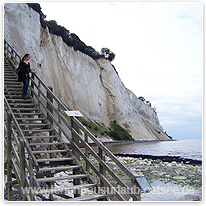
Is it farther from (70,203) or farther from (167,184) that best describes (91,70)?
(70,203)

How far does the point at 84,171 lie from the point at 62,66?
28395 millimetres

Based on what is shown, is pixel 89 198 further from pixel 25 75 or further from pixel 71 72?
pixel 71 72

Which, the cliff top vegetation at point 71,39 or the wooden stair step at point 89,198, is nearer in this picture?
the wooden stair step at point 89,198

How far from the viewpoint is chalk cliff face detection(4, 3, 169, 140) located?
25625mm

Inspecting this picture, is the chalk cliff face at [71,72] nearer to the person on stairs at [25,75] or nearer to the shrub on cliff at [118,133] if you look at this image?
the shrub on cliff at [118,133]

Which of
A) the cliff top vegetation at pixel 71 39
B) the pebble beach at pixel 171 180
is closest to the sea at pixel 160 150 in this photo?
the pebble beach at pixel 171 180

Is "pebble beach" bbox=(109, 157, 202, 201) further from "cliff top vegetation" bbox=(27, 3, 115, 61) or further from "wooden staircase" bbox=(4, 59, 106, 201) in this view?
"cliff top vegetation" bbox=(27, 3, 115, 61)

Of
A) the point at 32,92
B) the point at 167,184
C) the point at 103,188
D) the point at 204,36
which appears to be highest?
the point at 204,36

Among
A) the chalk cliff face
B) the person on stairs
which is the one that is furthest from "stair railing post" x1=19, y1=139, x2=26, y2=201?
the chalk cliff face

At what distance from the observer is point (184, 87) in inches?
378

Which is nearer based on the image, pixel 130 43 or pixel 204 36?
pixel 204 36

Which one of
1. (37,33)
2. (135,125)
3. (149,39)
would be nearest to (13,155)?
(149,39)

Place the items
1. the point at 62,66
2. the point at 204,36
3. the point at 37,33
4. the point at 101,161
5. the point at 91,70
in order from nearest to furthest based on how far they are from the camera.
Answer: the point at 101,161 → the point at 204,36 → the point at 37,33 → the point at 62,66 → the point at 91,70

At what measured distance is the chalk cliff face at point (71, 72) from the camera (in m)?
25.6
